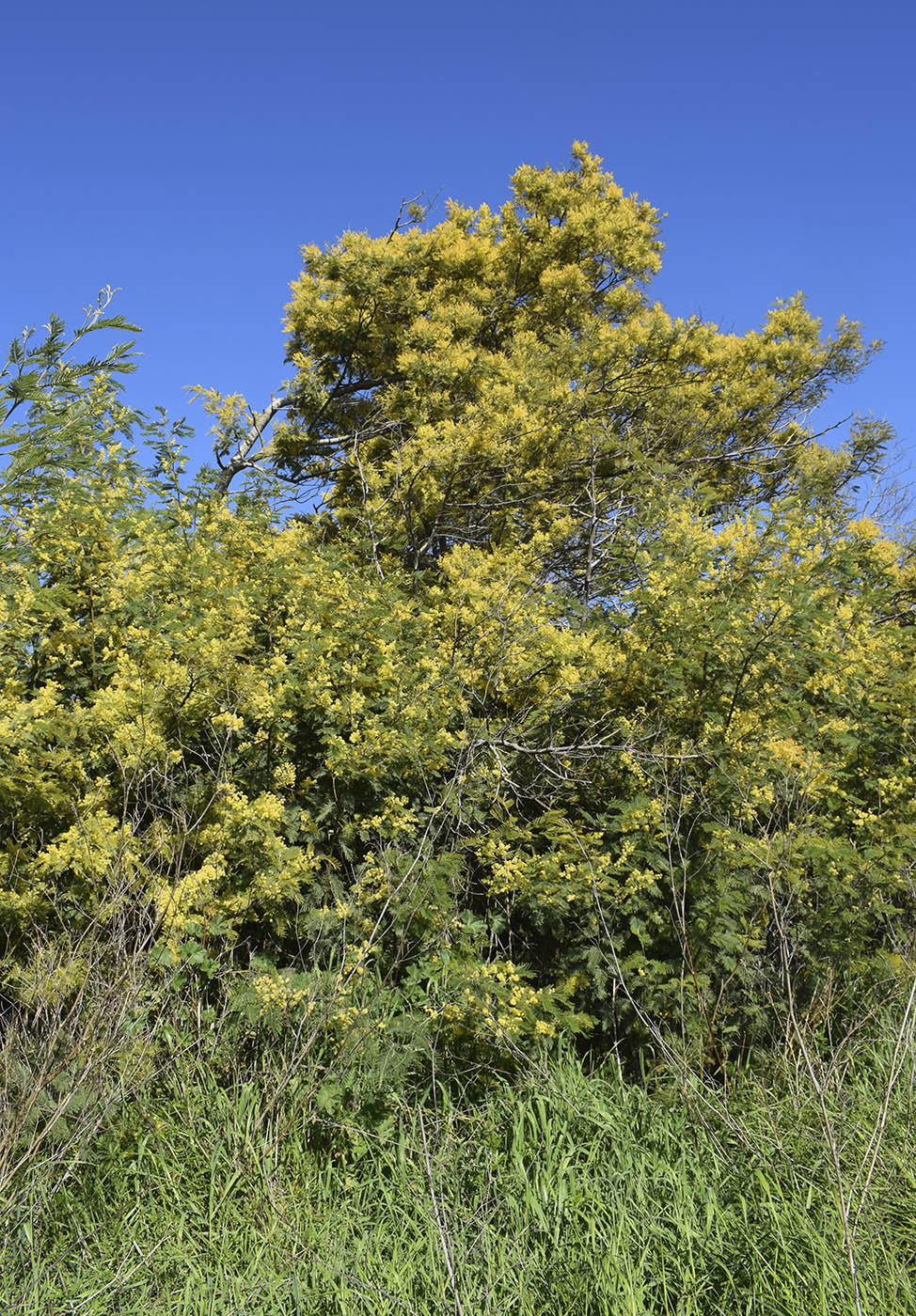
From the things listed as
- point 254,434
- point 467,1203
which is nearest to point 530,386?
point 254,434

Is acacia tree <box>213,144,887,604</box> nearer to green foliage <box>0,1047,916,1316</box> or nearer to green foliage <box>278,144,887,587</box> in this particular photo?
green foliage <box>278,144,887,587</box>

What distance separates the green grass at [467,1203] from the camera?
2.16m

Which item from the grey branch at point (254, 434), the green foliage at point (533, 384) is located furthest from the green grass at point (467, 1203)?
the grey branch at point (254, 434)

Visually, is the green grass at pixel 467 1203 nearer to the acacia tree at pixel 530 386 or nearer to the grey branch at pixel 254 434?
the acacia tree at pixel 530 386

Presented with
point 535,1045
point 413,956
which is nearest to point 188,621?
point 413,956

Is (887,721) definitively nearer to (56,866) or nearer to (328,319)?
(56,866)

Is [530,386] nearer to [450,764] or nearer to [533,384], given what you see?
[533,384]

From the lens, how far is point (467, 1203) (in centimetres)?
259

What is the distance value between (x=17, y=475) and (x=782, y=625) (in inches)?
110

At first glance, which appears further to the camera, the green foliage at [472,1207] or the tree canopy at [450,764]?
the tree canopy at [450,764]

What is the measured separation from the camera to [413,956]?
129 inches

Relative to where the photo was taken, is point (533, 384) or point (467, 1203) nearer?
point (467, 1203)

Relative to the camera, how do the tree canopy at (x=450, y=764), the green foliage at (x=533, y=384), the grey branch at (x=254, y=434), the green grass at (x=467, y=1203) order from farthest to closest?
1. the grey branch at (x=254, y=434)
2. the green foliage at (x=533, y=384)
3. the tree canopy at (x=450, y=764)
4. the green grass at (x=467, y=1203)

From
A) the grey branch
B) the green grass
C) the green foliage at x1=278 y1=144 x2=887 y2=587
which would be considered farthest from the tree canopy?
the grey branch
